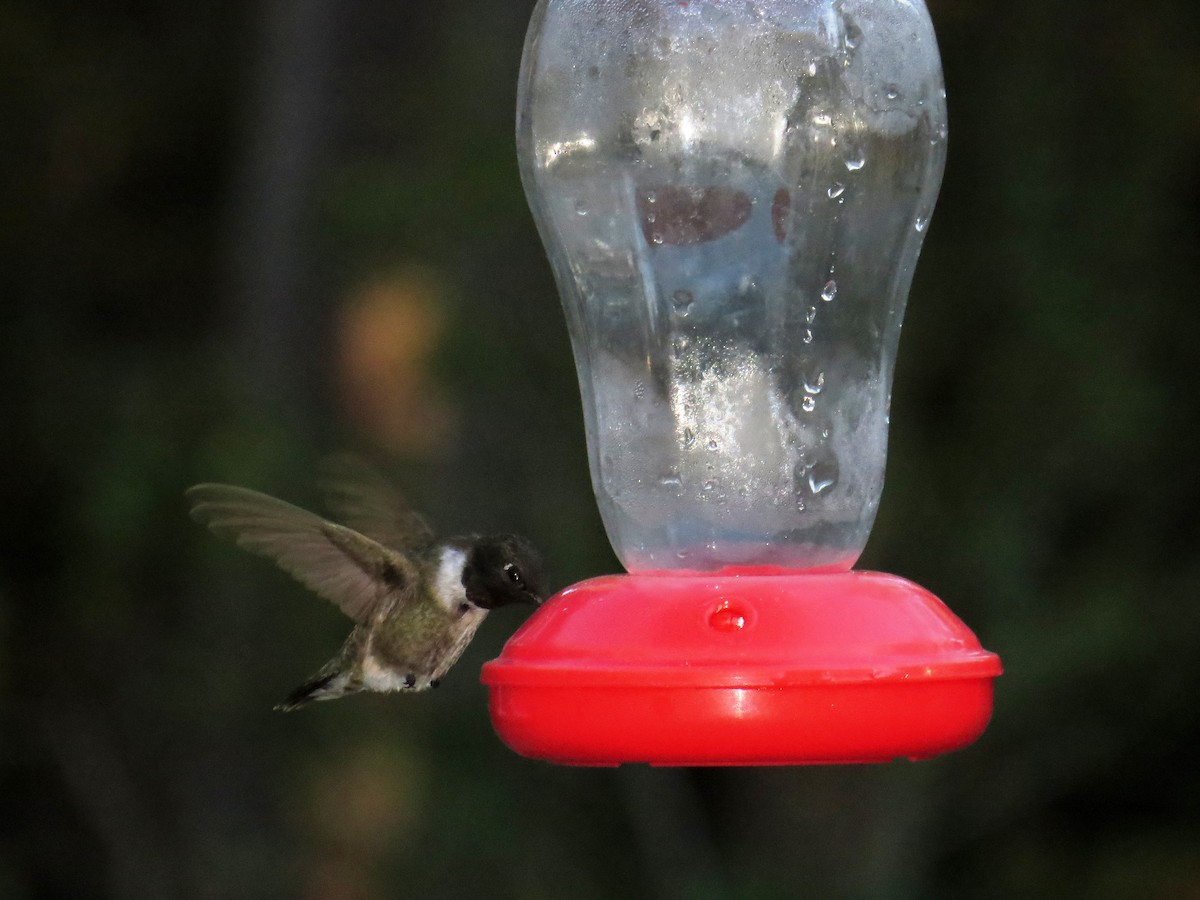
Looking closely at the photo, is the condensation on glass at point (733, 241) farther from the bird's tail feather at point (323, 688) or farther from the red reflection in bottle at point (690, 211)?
the bird's tail feather at point (323, 688)

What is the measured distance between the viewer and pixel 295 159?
5547 millimetres

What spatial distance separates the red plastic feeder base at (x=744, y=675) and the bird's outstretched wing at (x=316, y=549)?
743 mm

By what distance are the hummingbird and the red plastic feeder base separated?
0.74m

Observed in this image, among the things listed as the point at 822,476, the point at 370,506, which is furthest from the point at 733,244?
the point at 370,506

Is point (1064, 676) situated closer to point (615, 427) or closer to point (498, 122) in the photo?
point (498, 122)

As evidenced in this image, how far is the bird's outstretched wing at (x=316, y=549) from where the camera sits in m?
2.67

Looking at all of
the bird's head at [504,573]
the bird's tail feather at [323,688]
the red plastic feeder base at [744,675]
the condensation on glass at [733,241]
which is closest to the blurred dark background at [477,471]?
the bird's tail feather at [323,688]

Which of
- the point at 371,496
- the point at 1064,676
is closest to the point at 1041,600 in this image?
the point at 1064,676

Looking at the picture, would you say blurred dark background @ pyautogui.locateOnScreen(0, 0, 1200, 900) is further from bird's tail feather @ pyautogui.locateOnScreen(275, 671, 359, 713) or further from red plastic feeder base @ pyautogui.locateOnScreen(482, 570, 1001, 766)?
red plastic feeder base @ pyautogui.locateOnScreen(482, 570, 1001, 766)

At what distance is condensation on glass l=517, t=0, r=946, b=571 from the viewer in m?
2.43

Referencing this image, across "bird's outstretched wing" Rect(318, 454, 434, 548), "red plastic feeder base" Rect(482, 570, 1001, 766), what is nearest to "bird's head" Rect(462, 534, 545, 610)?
"bird's outstretched wing" Rect(318, 454, 434, 548)

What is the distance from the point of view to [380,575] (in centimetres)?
304

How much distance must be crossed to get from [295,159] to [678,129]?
3280mm

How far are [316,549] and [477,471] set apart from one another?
8.02 ft
